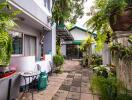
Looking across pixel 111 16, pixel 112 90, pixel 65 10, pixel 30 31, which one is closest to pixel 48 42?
pixel 30 31

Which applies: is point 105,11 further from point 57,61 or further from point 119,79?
point 57,61

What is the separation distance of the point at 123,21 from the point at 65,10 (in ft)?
38.3

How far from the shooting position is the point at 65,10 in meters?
14.4

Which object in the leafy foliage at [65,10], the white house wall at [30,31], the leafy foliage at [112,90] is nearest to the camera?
Result: the leafy foliage at [112,90]

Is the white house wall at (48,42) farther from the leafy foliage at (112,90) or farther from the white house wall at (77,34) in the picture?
the white house wall at (77,34)

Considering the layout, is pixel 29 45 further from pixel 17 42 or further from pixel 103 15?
pixel 103 15

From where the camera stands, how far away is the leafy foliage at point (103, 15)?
10.1ft

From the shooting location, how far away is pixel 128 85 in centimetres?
323

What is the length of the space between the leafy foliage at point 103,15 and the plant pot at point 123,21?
0.05 m

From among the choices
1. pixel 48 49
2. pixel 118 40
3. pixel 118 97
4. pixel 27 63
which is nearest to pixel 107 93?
pixel 118 97

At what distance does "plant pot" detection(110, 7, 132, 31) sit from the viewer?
3.04 m

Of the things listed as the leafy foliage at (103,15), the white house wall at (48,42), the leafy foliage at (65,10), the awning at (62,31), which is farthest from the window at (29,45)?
the leafy foliage at (103,15)

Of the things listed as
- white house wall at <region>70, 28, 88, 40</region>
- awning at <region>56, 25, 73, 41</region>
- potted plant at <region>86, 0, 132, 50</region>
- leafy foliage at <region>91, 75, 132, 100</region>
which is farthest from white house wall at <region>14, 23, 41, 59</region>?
white house wall at <region>70, 28, 88, 40</region>

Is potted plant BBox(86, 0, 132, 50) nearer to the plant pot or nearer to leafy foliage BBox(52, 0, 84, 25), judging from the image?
the plant pot
